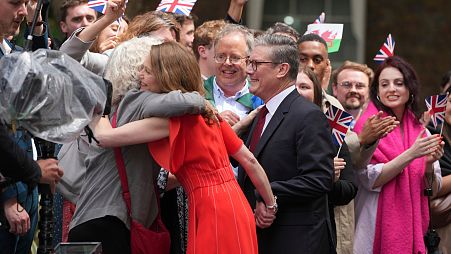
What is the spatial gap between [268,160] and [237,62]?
1.12m

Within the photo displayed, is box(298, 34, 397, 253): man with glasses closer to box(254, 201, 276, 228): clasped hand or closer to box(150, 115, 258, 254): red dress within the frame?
box(254, 201, 276, 228): clasped hand

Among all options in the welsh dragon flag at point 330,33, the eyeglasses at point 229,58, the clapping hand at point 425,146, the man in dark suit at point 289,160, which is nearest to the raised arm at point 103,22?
the man in dark suit at point 289,160

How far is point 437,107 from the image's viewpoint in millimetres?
7539

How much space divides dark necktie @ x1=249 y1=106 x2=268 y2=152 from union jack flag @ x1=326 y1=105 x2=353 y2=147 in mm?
551

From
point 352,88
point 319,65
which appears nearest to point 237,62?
point 319,65

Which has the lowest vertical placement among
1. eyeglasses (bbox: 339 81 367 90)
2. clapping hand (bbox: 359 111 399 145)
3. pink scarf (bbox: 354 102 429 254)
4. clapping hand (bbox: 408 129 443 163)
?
pink scarf (bbox: 354 102 429 254)

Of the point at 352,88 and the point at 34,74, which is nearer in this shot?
the point at 34,74

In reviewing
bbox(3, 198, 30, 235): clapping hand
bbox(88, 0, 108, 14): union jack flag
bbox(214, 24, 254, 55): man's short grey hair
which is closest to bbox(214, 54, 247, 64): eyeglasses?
bbox(214, 24, 254, 55): man's short grey hair

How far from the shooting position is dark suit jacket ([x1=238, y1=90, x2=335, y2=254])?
5949 millimetres

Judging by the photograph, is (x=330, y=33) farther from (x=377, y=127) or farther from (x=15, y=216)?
(x=15, y=216)

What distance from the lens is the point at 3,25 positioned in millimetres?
5270

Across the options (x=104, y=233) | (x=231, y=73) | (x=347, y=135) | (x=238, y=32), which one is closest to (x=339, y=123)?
(x=347, y=135)

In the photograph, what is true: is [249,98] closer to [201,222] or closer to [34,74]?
[201,222]

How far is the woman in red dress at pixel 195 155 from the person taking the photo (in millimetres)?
5355
